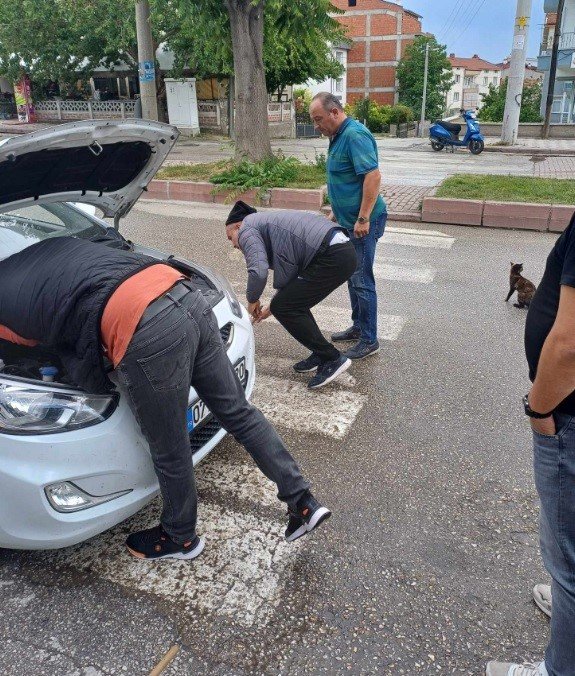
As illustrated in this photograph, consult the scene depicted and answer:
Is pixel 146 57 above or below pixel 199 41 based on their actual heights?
below

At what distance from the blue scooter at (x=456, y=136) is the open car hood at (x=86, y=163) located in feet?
52.5

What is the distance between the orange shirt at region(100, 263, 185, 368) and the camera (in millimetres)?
2053

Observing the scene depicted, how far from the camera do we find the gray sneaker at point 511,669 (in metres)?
1.97

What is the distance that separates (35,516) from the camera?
2279mm

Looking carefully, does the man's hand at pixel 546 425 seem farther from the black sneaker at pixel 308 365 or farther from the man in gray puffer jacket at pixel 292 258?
the black sneaker at pixel 308 365

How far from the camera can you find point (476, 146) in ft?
56.7

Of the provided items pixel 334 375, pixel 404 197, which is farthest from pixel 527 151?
pixel 334 375

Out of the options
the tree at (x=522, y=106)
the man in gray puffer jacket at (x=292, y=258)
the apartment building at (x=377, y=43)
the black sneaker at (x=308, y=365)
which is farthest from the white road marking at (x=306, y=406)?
the apartment building at (x=377, y=43)

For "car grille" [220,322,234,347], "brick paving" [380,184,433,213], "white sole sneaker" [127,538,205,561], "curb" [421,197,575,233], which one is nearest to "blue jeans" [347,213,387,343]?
"car grille" [220,322,234,347]

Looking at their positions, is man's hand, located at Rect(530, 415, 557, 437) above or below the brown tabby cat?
above

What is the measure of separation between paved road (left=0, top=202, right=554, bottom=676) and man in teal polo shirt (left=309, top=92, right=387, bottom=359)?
538 mm

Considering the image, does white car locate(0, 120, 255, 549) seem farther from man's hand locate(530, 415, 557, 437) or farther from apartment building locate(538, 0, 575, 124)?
apartment building locate(538, 0, 575, 124)

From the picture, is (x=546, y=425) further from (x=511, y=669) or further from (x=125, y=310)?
(x=125, y=310)

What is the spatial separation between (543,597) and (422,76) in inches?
2155
